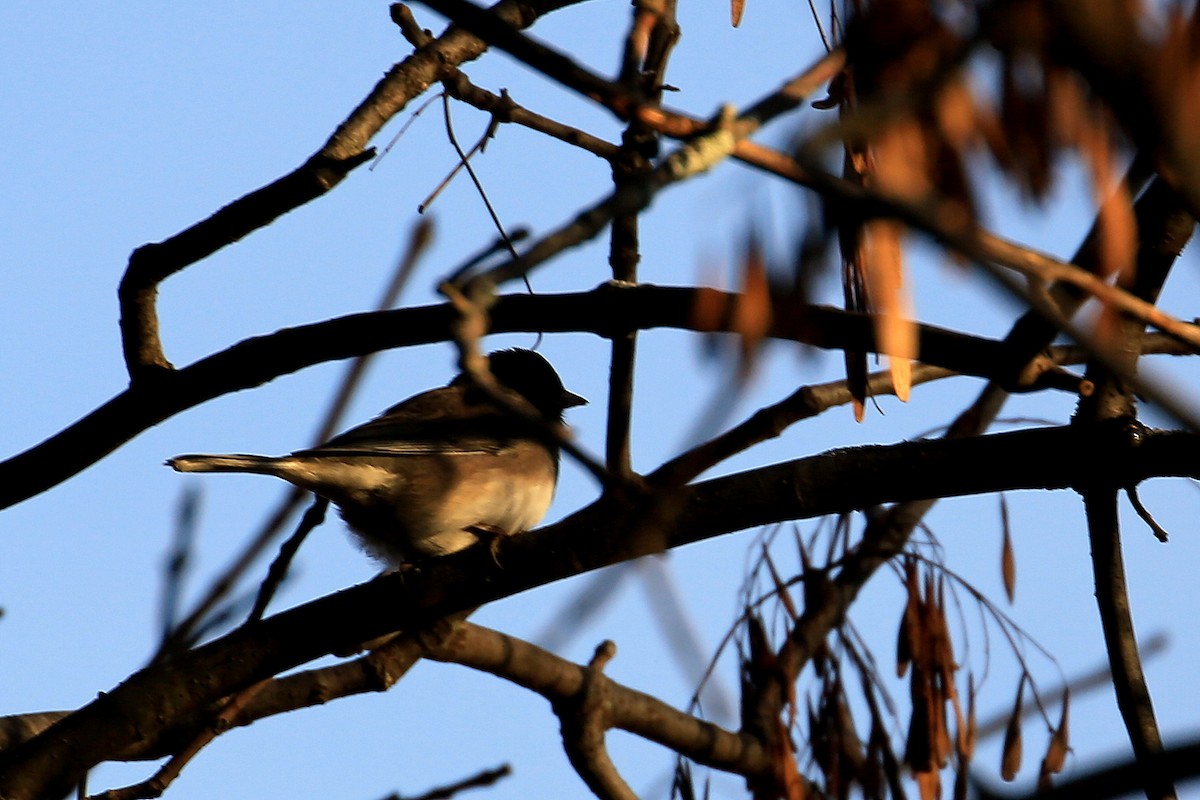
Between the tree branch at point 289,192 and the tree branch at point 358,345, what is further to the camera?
the tree branch at point 289,192

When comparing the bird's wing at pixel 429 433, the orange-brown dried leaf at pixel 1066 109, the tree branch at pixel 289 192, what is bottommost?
the orange-brown dried leaf at pixel 1066 109

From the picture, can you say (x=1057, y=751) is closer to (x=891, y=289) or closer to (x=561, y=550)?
(x=561, y=550)

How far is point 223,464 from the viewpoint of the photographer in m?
4.54

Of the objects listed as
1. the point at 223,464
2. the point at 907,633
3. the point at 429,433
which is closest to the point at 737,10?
the point at 907,633

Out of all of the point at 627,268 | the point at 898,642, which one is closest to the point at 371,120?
the point at 627,268

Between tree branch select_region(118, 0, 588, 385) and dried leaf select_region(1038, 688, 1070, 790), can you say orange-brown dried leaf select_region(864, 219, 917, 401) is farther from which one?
dried leaf select_region(1038, 688, 1070, 790)

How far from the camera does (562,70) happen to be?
5.34 feet

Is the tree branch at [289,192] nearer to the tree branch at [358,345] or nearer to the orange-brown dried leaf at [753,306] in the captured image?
the tree branch at [358,345]

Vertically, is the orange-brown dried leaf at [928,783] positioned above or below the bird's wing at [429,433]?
below

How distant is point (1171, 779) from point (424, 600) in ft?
6.79

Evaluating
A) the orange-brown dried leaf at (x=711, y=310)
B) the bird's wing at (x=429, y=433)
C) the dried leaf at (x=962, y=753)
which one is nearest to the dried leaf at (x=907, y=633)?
the dried leaf at (x=962, y=753)

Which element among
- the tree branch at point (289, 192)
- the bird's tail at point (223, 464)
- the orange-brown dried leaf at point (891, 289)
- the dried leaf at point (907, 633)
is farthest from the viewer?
the bird's tail at point (223, 464)

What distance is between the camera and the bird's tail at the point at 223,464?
14.4 feet

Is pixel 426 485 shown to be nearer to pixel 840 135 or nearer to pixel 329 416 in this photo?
pixel 329 416
